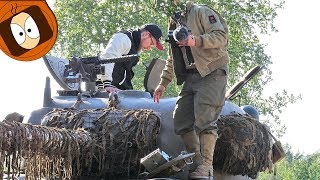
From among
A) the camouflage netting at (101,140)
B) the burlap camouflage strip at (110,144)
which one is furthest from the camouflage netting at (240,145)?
the camouflage netting at (101,140)

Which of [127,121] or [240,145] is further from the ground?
[127,121]

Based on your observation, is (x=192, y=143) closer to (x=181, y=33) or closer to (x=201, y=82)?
(x=201, y=82)

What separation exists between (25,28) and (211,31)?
1.87 meters

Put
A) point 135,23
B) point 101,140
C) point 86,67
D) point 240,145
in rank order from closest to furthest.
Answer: point 101,140
point 240,145
point 86,67
point 135,23

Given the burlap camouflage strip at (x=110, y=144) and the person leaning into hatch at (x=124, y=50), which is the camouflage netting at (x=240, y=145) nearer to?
the burlap camouflage strip at (x=110, y=144)

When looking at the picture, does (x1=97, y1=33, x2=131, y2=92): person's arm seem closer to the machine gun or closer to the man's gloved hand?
the machine gun

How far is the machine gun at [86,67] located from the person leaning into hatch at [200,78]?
72cm

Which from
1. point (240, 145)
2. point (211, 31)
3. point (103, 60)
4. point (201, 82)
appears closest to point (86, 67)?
point (103, 60)

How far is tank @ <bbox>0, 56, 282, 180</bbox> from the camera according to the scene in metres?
6.86

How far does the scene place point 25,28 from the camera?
8.27 meters

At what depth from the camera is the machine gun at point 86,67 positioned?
8.08 meters

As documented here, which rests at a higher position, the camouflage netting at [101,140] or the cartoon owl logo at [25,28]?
the cartoon owl logo at [25,28]

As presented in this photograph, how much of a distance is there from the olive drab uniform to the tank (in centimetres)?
14

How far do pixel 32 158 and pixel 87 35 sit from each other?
83.8ft
